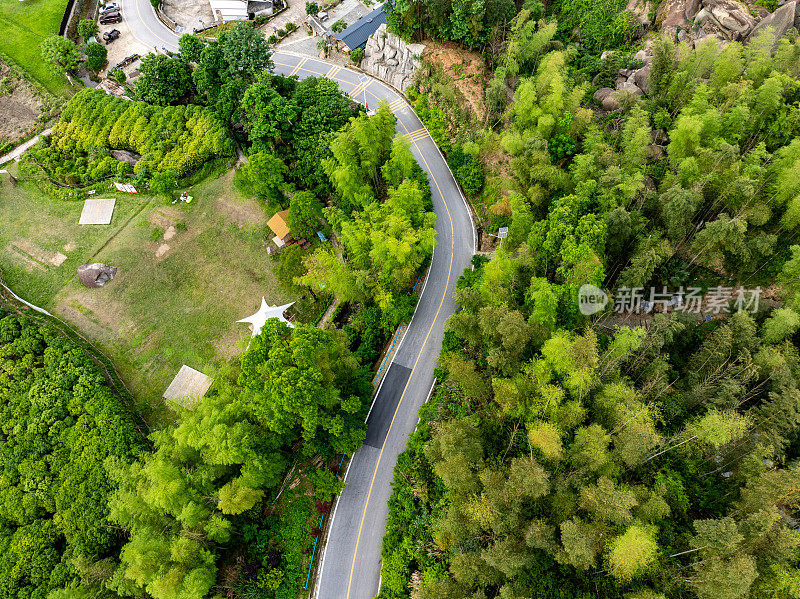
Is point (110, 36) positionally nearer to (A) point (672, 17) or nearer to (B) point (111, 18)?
(B) point (111, 18)

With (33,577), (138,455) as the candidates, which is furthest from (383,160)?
(33,577)

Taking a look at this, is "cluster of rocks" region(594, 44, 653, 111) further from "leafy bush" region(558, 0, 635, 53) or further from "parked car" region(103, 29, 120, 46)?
"parked car" region(103, 29, 120, 46)

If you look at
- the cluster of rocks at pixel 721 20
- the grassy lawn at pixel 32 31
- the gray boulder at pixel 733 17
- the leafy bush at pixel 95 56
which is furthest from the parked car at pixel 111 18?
the gray boulder at pixel 733 17

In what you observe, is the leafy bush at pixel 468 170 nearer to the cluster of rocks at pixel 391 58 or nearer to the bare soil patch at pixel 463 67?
the bare soil patch at pixel 463 67

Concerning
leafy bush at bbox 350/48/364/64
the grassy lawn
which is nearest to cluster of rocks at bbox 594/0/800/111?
leafy bush at bbox 350/48/364/64

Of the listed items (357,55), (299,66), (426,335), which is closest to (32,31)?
(299,66)

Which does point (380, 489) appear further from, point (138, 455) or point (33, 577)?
point (33, 577)
